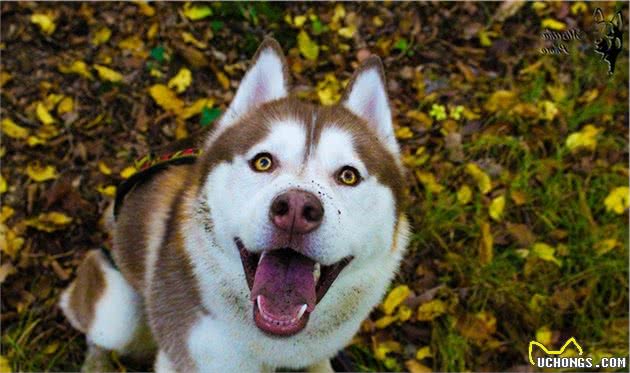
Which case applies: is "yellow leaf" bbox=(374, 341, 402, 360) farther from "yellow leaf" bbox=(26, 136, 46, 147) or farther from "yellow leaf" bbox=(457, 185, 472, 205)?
"yellow leaf" bbox=(26, 136, 46, 147)

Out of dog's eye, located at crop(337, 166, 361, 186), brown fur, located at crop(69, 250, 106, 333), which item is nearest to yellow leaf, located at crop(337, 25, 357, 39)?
brown fur, located at crop(69, 250, 106, 333)

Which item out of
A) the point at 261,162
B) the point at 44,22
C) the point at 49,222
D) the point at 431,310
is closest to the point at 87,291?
the point at 49,222

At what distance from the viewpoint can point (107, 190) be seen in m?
3.71

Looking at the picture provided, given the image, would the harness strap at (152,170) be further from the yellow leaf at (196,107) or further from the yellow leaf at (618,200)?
the yellow leaf at (618,200)

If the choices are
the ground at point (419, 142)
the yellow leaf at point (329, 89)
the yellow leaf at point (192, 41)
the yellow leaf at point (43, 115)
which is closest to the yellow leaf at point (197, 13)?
the ground at point (419, 142)

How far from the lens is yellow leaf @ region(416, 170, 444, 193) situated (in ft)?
12.6

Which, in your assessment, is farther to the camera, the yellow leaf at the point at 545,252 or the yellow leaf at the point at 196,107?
the yellow leaf at the point at 196,107

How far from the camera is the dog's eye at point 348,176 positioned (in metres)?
2.13

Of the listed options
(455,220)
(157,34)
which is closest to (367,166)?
(455,220)

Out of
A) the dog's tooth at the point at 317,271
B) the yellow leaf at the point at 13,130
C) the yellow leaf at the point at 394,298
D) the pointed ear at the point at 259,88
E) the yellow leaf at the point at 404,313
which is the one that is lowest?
the yellow leaf at the point at 404,313

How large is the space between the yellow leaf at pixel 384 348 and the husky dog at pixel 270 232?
2.15ft

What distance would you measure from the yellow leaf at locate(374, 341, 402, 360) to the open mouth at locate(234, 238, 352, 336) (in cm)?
131

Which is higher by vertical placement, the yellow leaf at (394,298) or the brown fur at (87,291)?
the brown fur at (87,291)

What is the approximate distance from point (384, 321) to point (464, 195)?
99 centimetres
